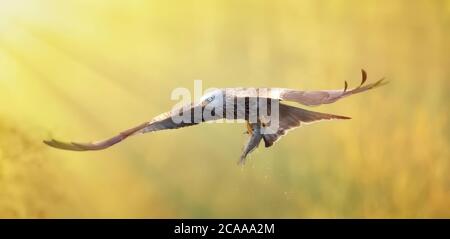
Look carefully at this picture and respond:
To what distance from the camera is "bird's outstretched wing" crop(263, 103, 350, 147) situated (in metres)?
2.20

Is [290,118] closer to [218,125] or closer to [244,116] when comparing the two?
[244,116]

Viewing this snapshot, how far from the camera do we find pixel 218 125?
2301 mm

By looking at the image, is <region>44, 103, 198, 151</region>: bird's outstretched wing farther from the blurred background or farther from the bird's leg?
the bird's leg

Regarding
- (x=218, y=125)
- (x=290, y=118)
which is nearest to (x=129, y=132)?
(x=218, y=125)

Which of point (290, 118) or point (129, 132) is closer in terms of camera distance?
point (129, 132)

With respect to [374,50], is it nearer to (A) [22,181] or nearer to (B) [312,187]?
(B) [312,187]

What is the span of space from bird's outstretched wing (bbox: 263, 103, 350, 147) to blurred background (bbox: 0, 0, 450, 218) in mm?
58

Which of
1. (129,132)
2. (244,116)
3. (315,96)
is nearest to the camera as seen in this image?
(315,96)

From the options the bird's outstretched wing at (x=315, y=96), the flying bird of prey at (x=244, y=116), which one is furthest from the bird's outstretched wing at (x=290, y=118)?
the bird's outstretched wing at (x=315, y=96)

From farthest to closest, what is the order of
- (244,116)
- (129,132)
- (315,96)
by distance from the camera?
(244,116), (129,132), (315,96)

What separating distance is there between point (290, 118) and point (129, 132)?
641mm

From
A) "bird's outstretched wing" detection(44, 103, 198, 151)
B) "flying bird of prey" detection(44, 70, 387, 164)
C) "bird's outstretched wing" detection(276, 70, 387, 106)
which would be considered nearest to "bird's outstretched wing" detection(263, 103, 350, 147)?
"flying bird of prey" detection(44, 70, 387, 164)

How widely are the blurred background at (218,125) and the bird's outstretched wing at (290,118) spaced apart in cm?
6
